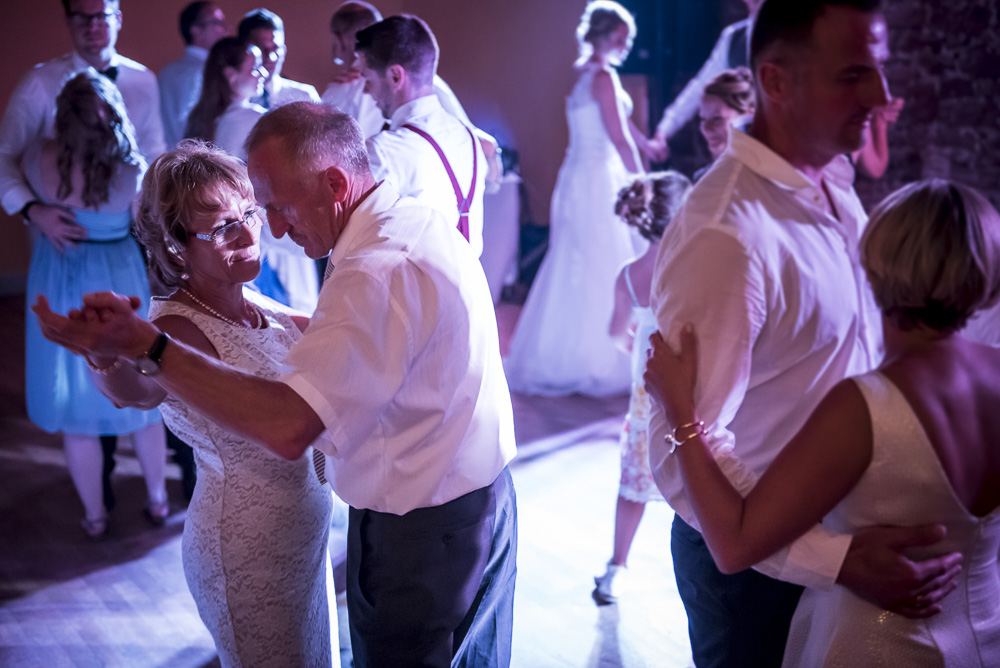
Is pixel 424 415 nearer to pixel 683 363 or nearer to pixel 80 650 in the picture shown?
pixel 683 363

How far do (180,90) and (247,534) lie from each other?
151 inches

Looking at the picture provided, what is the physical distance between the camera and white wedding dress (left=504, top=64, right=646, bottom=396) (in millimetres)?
4895

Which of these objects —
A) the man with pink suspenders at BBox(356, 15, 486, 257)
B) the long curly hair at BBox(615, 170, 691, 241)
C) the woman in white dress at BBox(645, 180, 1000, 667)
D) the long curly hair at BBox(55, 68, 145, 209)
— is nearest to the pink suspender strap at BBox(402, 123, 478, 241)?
the man with pink suspenders at BBox(356, 15, 486, 257)

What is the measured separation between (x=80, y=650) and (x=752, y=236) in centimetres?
242

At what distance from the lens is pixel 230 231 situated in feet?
5.43

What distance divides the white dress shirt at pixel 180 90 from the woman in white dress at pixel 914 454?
4295mm

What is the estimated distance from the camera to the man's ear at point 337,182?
139cm

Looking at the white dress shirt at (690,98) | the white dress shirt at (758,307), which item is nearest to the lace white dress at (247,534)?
the white dress shirt at (758,307)

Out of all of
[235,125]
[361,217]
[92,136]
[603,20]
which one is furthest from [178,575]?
[603,20]

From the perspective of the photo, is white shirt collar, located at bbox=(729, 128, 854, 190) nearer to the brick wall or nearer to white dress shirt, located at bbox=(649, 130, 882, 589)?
white dress shirt, located at bbox=(649, 130, 882, 589)

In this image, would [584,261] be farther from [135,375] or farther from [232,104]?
[135,375]

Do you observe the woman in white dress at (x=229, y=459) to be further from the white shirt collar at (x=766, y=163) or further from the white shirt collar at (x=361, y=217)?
the white shirt collar at (x=766, y=163)

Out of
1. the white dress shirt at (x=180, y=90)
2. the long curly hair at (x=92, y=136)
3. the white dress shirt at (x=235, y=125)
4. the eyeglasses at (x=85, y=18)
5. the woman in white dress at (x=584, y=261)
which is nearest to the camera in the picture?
the long curly hair at (x=92, y=136)

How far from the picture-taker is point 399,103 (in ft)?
9.84
